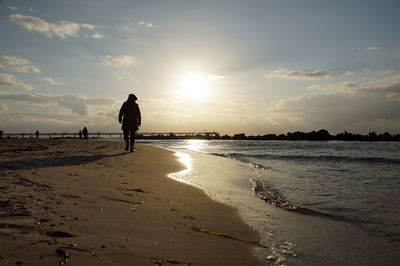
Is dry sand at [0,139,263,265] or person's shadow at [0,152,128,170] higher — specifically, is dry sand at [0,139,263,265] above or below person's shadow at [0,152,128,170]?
below

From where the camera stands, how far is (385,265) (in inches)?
102

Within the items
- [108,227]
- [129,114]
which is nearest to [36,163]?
[108,227]

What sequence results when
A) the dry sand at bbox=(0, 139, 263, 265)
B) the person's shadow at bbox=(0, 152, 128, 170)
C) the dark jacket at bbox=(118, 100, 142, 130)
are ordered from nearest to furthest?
the dry sand at bbox=(0, 139, 263, 265)
the person's shadow at bbox=(0, 152, 128, 170)
the dark jacket at bbox=(118, 100, 142, 130)

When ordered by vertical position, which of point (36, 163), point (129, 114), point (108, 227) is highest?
point (129, 114)

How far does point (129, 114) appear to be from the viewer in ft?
43.2

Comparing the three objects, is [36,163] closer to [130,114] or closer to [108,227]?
[108,227]

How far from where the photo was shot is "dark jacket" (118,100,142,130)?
1315 centimetres

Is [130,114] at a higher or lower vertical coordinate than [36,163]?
higher

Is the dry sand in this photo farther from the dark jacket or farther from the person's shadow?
the dark jacket

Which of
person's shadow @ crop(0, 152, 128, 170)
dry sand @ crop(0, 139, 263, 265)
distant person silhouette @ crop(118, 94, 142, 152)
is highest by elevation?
distant person silhouette @ crop(118, 94, 142, 152)

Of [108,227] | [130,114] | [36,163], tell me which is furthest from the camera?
[130,114]

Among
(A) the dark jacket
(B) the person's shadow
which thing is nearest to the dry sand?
(B) the person's shadow

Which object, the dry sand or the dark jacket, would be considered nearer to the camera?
the dry sand

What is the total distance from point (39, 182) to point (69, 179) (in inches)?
28.0
